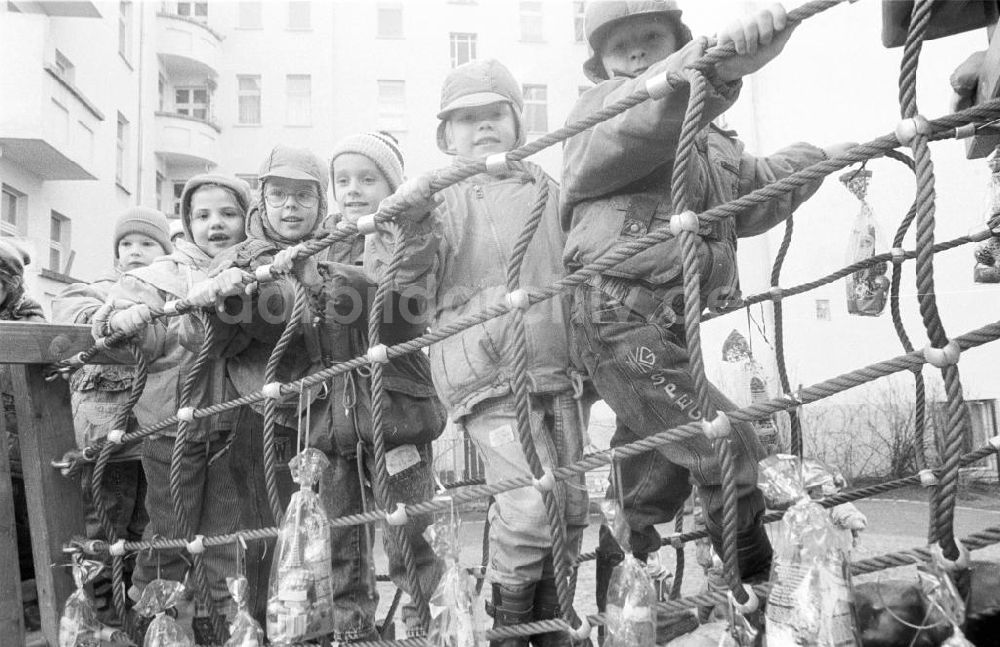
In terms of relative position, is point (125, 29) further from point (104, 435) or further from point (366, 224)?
point (366, 224)

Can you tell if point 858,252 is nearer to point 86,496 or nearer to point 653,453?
point 653,453

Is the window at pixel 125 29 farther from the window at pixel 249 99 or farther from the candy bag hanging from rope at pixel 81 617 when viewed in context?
the candy bag hanging from rope at pixel 81 617

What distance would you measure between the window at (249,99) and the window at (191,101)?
0.81 m

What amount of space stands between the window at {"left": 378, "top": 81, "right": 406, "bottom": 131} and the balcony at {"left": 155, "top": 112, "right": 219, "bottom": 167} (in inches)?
149

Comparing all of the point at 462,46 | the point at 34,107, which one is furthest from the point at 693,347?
the point at 462,46

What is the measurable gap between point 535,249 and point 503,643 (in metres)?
1.00

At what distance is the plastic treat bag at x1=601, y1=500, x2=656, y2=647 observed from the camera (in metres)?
1.42

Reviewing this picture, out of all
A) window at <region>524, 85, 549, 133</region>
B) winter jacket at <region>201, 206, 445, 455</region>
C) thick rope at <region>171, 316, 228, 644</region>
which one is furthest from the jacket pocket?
window at <region>524, 85, 549, 133</region>

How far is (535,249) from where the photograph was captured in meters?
2.08

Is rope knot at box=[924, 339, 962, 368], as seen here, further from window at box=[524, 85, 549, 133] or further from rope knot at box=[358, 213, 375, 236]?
window at box=[524, 85, 549, 133]

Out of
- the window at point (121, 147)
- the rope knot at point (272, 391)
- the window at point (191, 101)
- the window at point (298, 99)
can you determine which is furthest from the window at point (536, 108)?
the rope knot at point (272, 391)

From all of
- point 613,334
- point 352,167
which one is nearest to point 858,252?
point 613,334

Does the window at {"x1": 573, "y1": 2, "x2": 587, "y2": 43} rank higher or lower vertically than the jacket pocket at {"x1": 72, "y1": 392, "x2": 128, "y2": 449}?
higher

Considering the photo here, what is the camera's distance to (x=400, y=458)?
7.17ft
